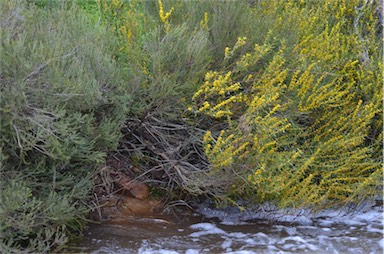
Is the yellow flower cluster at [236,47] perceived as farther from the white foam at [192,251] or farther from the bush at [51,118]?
the white foam at [192,251]

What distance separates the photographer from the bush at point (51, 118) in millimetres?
3510

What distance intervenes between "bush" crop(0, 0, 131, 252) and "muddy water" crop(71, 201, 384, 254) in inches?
14.3

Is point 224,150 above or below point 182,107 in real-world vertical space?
below

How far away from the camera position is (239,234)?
449cm

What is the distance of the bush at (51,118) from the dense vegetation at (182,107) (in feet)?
0.04

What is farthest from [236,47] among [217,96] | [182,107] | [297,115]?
[297,115]

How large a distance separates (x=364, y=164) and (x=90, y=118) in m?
2.24

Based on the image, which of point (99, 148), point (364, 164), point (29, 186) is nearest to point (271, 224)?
point (364, 164)

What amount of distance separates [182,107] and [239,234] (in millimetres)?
1128

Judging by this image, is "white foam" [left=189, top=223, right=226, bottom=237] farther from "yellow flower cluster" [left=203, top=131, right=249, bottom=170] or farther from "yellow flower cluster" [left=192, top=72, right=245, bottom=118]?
"yellow flower cluster" [left=192, top=72, right=245, bottom=118]

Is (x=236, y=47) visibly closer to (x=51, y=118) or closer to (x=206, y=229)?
(x=206, y=229)

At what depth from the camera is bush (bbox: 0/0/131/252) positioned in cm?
351

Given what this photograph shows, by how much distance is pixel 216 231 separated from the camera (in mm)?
4535

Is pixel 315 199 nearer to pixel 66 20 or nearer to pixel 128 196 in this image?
pixel 128 196
